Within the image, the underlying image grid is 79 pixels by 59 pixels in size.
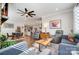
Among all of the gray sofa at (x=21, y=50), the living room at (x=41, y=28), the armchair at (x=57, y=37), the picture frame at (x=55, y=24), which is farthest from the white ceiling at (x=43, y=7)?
the gray sofa at (x=21, y=50)

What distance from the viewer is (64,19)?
2.43 meters

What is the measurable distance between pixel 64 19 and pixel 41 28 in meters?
0.39

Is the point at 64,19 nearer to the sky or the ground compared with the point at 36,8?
nearer to the ground

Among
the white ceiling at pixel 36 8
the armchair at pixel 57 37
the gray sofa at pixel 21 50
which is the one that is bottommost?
the gray sofa at pixel 21 50

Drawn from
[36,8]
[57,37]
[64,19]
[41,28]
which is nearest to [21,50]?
[41,28]

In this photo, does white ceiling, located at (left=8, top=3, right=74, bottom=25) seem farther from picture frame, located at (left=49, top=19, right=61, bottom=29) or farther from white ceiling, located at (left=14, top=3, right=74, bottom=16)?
picture frame, located at (left=49, top=19, right=61, bottom=29)

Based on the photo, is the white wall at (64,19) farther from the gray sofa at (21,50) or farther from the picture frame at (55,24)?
the gray sofa at (21,50)

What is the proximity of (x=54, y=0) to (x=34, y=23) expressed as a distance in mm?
493

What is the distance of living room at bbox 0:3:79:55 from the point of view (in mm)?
2428

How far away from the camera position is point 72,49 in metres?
2.45

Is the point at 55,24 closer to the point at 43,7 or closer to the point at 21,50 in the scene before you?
the point at 43,7

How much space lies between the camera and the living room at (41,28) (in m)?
2.43
